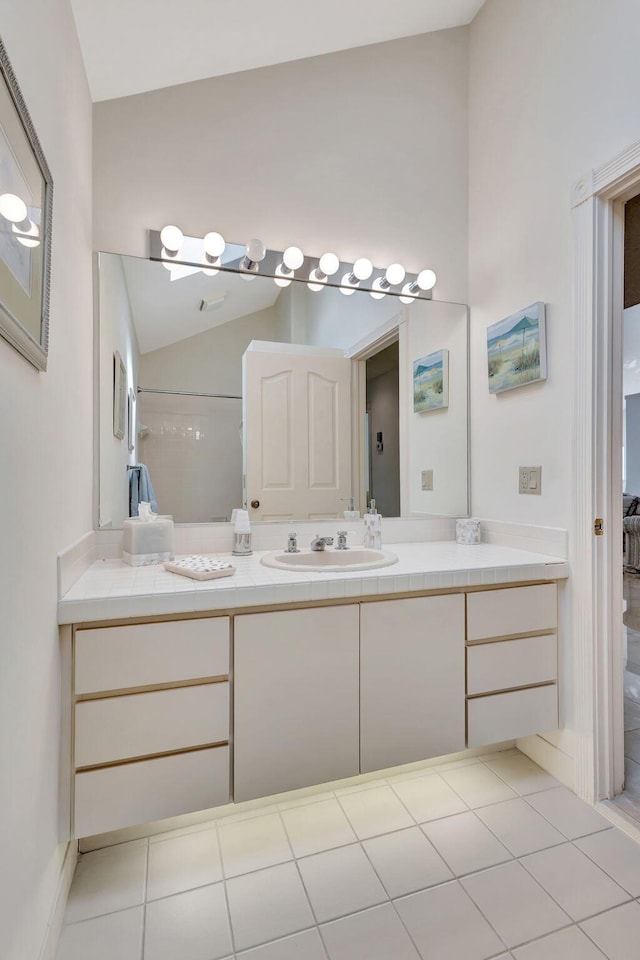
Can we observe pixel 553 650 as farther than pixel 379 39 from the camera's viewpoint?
No

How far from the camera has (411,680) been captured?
1488 millimetres

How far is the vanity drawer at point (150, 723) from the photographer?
119cm

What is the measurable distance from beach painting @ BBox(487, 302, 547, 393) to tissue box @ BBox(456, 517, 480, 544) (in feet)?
1.86

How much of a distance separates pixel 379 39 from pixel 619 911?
3047 mm

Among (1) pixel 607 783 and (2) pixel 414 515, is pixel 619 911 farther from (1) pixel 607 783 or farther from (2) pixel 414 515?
(2) pixel 414 515

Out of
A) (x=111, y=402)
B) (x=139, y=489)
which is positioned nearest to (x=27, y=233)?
(x=111, y=402)

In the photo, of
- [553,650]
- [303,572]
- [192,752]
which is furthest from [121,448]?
[553,650]

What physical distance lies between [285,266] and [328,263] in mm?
177

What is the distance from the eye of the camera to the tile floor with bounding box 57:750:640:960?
1116 mm

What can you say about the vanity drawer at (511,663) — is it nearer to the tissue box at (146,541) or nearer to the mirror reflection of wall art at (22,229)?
the tissue box at (146,541)

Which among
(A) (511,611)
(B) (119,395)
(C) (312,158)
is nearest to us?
(A) (511,611)

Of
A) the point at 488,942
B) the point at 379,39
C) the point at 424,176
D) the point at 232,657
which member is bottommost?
the point at 488,942

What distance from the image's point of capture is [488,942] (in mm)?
1117

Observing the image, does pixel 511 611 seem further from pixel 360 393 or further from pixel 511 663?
pixel 360 393
